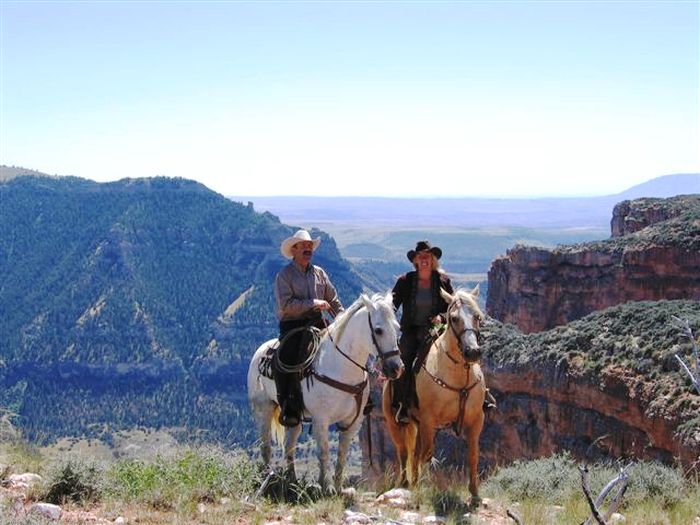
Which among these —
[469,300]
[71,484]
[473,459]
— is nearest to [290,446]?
[473,459]

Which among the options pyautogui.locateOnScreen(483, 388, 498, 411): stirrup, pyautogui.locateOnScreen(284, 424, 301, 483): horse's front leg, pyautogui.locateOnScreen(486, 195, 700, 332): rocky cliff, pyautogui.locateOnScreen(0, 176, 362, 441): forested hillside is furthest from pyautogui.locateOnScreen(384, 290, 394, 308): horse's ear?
pyautogui.locateOnScreen(0, 176, 362, 441): forested hillside

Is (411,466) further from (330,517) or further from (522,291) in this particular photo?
(522,291)

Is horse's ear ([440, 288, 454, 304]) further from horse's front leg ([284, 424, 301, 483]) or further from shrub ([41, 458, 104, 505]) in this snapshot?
shrub ([41, 458, 104, 505])

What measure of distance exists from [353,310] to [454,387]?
205cm

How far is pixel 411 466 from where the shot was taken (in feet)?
41.4

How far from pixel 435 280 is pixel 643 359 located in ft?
45.0

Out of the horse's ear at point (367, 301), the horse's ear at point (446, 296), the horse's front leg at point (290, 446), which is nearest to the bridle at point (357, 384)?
the horse's ear at point (367, 301)

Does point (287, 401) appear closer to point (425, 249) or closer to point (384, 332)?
point (384, 332)

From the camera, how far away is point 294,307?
11.4 meters

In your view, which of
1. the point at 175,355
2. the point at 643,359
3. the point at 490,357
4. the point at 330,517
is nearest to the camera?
the point at 330,517

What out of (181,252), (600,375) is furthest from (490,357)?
(181,252)

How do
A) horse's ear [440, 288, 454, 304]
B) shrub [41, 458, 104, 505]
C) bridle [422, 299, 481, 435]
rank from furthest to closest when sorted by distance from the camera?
horse's ear [440, 288, 454, 304] → bridle [422, 299, 481, 435] → shrub [41, 458, 104, 505]

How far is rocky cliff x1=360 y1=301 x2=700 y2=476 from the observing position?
21297mm

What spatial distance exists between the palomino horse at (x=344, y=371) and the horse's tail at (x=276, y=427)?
96 cm
